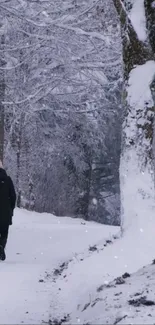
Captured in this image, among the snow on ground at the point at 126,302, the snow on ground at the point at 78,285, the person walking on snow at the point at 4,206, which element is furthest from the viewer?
the person walking on snow at the point at 4,206

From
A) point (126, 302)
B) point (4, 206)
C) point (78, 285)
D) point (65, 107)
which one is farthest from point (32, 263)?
point (65, 107)

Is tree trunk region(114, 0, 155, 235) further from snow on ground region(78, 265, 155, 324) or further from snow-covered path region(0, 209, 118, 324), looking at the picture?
snow on ground region(78, 265, 155, 324)

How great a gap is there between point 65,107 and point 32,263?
12.0m

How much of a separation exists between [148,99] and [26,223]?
29.8ft

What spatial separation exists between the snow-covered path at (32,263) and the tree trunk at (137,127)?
174 centimetres

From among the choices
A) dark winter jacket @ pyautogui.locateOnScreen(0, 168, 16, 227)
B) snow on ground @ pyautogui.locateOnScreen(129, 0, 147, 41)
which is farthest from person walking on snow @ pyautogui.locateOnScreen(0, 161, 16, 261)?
snow on ground @ pyautogui.locateOnScreen(129, 0, 147, 41)

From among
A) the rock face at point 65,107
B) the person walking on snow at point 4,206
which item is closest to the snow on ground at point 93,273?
the person walking on snow at point 4,206

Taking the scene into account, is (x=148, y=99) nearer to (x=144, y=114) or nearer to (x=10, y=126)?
(x=144, y=114)

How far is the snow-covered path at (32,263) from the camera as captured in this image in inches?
252

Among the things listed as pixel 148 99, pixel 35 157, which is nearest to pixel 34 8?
pixel 148 99

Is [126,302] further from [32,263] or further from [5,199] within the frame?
[5,199]

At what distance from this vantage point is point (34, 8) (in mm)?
13148

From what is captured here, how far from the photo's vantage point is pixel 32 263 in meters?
10.2

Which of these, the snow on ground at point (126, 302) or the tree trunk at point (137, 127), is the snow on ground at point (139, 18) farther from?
the snow on ground at point (126, 302)
